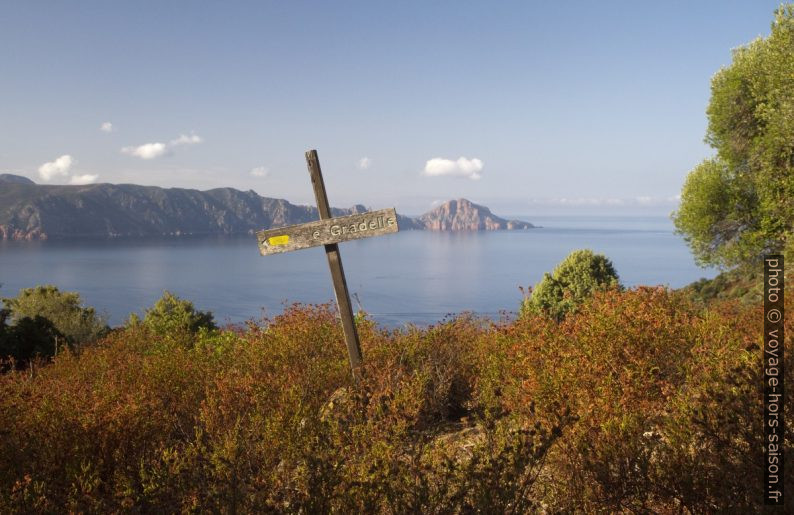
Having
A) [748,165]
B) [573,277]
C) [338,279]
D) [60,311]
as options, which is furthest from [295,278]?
[338,279]

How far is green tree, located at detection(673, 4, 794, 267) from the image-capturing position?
17.7 m

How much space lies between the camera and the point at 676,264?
496 ft

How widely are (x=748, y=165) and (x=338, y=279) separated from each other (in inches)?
840

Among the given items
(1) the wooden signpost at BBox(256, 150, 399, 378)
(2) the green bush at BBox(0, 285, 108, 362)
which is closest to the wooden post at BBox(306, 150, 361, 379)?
(1) the wooden signpost at BBox(256, 150, 399, 378)

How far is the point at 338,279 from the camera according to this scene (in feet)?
25.6

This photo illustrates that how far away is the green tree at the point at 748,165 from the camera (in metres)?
17.7

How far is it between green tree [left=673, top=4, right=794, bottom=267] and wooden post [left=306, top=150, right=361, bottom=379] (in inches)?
656

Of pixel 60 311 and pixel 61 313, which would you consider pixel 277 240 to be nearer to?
pixel 61 313

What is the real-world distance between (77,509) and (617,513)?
400 cm

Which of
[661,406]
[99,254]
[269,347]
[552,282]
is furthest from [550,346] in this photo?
[99,254]

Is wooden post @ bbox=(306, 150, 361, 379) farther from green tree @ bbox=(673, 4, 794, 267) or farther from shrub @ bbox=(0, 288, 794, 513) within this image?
green tree @ bbox=(673, 4, 794, 267)

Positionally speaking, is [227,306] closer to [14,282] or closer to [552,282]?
[14,282]

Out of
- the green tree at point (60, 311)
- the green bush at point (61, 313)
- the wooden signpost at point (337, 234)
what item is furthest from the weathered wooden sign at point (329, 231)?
the green tree at point (60, 311)

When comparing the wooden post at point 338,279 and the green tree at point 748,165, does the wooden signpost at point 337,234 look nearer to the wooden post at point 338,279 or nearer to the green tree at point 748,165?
the wooden post at point 338,279
